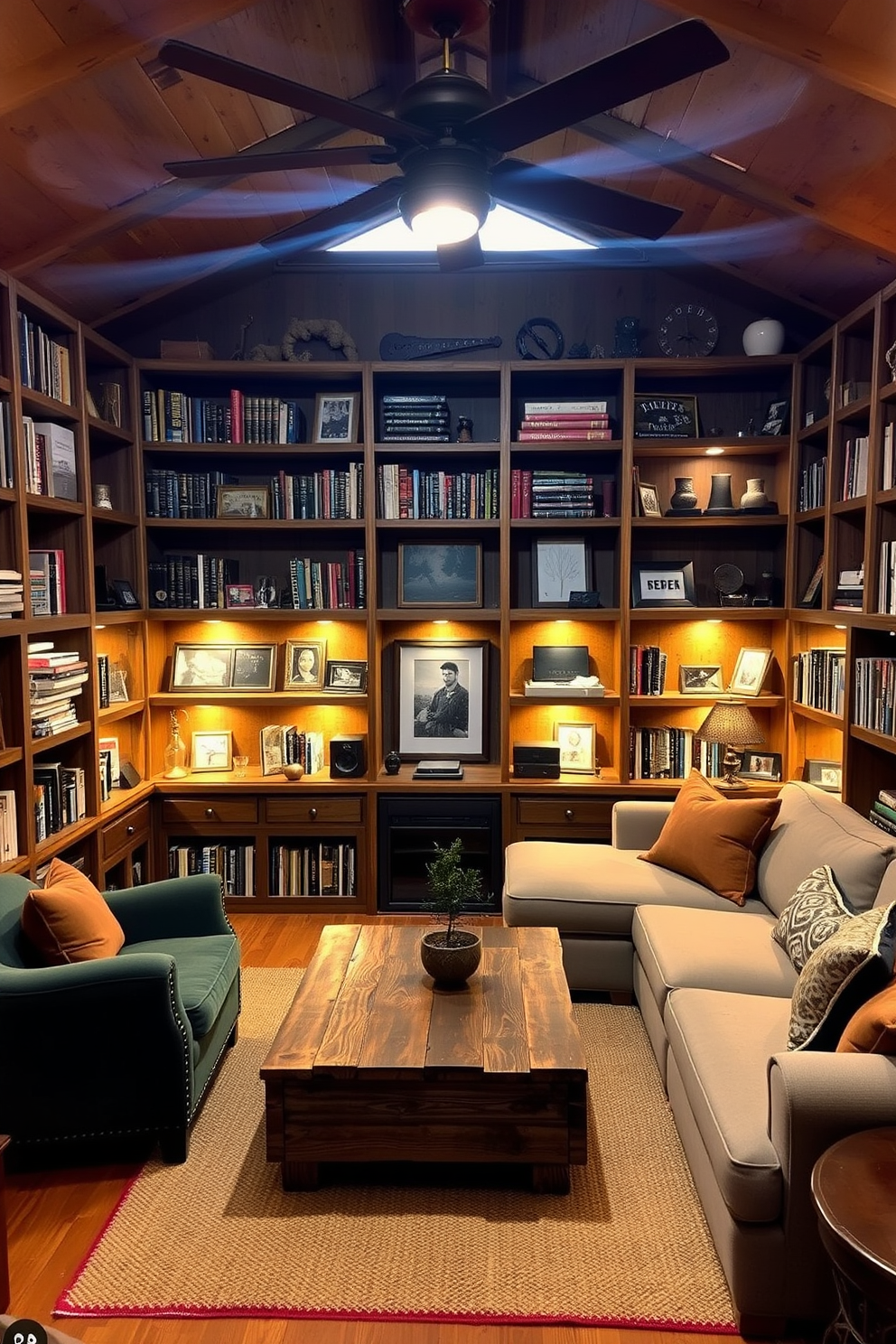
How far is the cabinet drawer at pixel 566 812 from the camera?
15.4 ft

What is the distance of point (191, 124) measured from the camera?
137 inches

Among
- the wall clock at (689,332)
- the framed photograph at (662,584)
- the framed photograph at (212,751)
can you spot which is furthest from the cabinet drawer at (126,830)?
the wall clock at (689,332)

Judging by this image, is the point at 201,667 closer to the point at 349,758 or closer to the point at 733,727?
the point at 349,758

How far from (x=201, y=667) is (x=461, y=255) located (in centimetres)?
278

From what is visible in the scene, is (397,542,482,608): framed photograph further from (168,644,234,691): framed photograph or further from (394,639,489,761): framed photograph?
(168,644,234,691): framed photograph

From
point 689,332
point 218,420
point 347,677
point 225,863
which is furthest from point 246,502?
point 689,332

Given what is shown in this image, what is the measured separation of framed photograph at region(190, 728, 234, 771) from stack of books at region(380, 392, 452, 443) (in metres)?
1.80

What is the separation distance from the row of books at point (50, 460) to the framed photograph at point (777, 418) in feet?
10.8

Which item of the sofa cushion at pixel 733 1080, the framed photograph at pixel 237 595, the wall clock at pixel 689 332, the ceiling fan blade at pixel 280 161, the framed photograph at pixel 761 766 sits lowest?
the sofa cushion at pixel 733 1080

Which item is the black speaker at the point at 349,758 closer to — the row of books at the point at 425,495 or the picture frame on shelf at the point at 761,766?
the row of books at the point at 425,495

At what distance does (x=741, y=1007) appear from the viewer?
266 cm

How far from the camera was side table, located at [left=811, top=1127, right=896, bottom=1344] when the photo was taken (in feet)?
4.91

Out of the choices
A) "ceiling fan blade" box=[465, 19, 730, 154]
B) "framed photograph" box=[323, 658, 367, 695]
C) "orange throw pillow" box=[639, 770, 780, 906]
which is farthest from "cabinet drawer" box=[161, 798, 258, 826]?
"ceiling fan blade" box=[465, 19, 730, 154]

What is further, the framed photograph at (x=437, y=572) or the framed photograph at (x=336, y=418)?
the framed photograph at (x=437, y=572)
